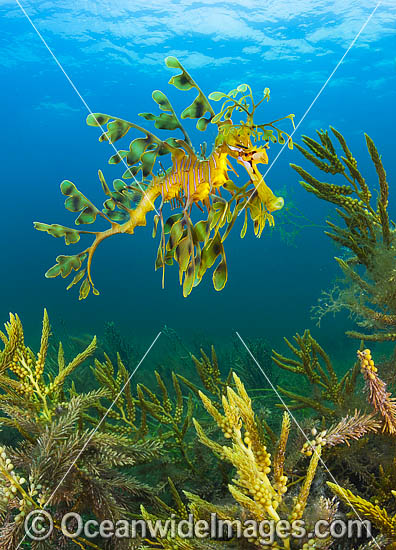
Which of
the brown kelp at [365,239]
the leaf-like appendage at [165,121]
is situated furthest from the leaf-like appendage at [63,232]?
the brown kelp at [365,239]

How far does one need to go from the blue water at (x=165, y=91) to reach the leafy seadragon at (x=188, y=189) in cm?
164

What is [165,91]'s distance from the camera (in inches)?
780

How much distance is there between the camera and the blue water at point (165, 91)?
12.6m

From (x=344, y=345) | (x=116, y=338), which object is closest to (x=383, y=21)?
(x=344, y=345)

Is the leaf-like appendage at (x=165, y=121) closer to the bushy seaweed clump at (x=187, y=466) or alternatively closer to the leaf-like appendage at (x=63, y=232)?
the leaf-like appendage at (x=63, y=232)

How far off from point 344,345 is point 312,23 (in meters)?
12.1

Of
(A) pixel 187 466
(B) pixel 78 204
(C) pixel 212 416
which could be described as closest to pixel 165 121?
(B) pixel 78 204

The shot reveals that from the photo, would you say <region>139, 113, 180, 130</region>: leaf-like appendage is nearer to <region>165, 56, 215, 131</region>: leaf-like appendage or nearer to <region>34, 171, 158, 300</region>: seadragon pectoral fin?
<region>165, 56, 215, 131</region>: leaf-like appendage

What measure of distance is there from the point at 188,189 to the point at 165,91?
21793 mm

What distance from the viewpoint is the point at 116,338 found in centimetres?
475

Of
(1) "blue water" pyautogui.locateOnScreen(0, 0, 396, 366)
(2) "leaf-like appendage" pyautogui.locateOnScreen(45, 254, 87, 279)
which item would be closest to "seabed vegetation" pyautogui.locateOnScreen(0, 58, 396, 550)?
(2) "leaf-like appendage" pyautogui.locateOnScreen(45, 254, 87, 279)

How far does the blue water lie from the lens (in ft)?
41.4

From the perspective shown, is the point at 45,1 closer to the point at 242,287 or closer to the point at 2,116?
the point at 2,116

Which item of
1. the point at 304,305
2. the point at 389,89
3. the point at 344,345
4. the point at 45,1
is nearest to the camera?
the point at 344,345
